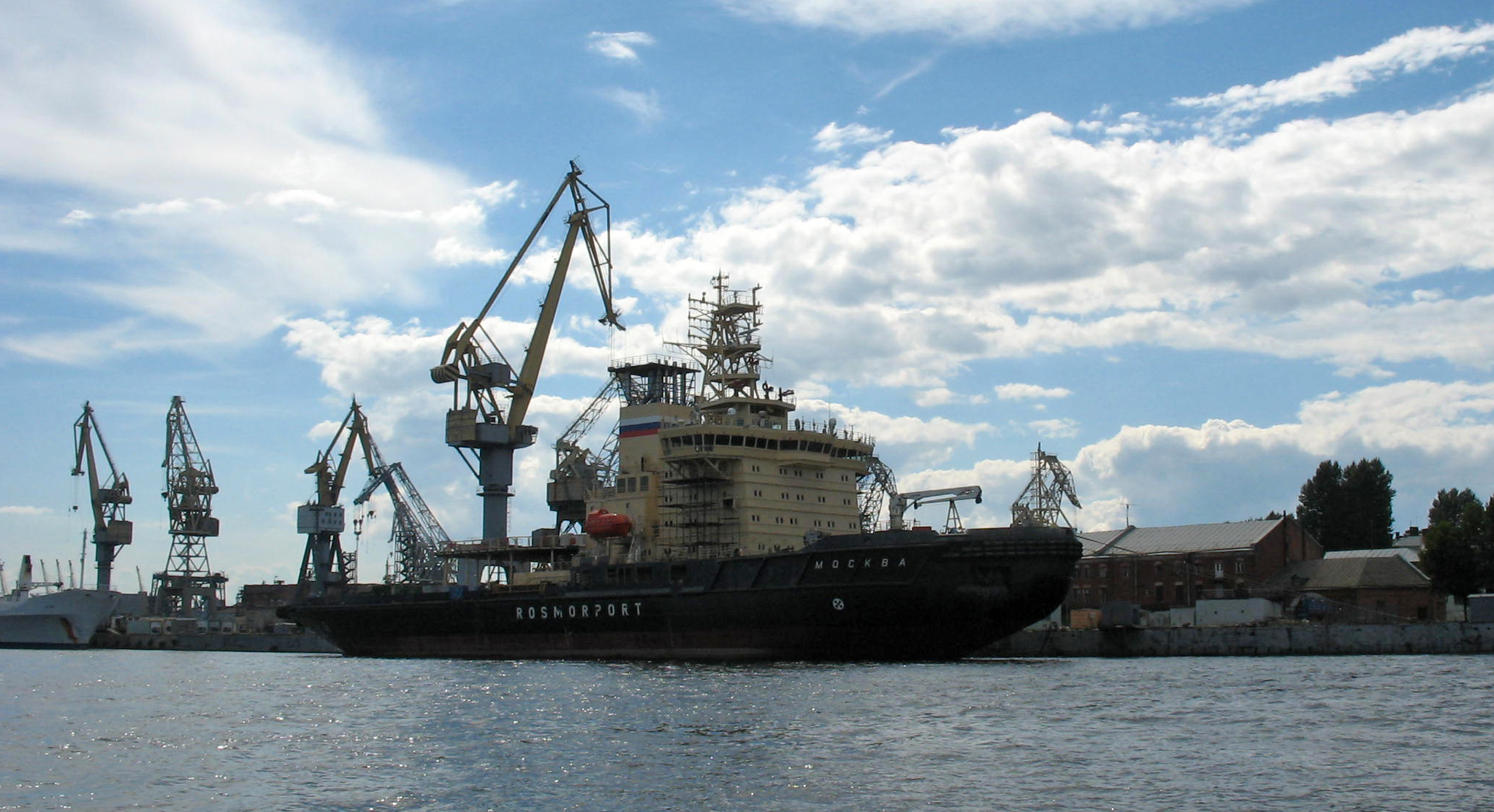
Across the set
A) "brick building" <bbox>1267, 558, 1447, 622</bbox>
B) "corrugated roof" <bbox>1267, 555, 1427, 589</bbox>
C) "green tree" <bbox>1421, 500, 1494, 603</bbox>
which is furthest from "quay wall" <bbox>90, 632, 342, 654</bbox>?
"green tree" <bbox>1421, 500, 1494, 603</bbox>

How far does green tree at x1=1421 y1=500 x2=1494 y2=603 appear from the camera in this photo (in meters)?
61.2

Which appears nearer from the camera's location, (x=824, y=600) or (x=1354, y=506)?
(x=824, y=600)

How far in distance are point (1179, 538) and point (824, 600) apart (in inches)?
1582

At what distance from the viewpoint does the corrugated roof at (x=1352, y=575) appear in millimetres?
67875

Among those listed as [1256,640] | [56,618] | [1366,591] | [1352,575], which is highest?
[1352,575]

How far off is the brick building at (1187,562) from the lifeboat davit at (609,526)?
32.2m

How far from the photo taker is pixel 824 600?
142 ft

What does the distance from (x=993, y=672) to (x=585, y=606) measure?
16705 millimetres

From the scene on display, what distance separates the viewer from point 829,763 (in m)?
23.2

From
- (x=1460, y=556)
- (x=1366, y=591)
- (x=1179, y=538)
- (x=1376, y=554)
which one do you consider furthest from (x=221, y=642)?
(x=1460, y=556)

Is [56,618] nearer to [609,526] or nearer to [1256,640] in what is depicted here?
[609,526]

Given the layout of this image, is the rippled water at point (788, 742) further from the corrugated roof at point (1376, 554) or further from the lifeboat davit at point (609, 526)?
the corrugated roof at point (1376, 554)

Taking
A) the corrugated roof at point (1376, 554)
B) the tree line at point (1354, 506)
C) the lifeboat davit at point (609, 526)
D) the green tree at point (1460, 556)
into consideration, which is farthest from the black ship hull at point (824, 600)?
the tree line at point (1354, 506)

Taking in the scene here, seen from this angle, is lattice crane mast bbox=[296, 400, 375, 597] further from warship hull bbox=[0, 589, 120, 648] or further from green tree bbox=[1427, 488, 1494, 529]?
green tree bbox=[1427, 488, 1494, 529]
